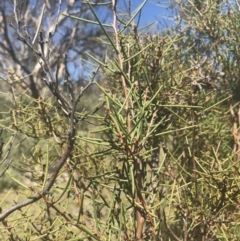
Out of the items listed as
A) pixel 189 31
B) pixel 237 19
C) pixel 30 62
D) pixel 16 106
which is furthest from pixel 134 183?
pixel 30 62

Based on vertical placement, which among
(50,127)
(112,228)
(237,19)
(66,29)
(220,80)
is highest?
(66,29)

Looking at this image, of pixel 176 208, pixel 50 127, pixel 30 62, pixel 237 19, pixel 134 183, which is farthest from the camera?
pixel 30 62

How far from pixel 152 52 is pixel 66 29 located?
12037mm

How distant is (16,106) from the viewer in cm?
111

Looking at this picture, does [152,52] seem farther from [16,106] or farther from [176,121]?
[16,106]

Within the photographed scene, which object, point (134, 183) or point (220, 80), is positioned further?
point (220, 80)

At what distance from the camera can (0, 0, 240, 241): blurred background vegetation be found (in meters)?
0.65

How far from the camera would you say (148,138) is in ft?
2.48

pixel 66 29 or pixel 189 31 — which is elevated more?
pixel 66 29

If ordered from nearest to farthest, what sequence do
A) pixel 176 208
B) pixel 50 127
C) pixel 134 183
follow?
pixel 134 183 < pixel 176 208 < pixel 50 127

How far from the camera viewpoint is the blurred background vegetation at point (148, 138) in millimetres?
647

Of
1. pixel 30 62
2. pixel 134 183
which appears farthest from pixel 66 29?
pixel 134 183

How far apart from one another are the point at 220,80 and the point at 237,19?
17cm

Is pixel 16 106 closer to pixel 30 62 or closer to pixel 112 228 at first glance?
pixel 112 228
